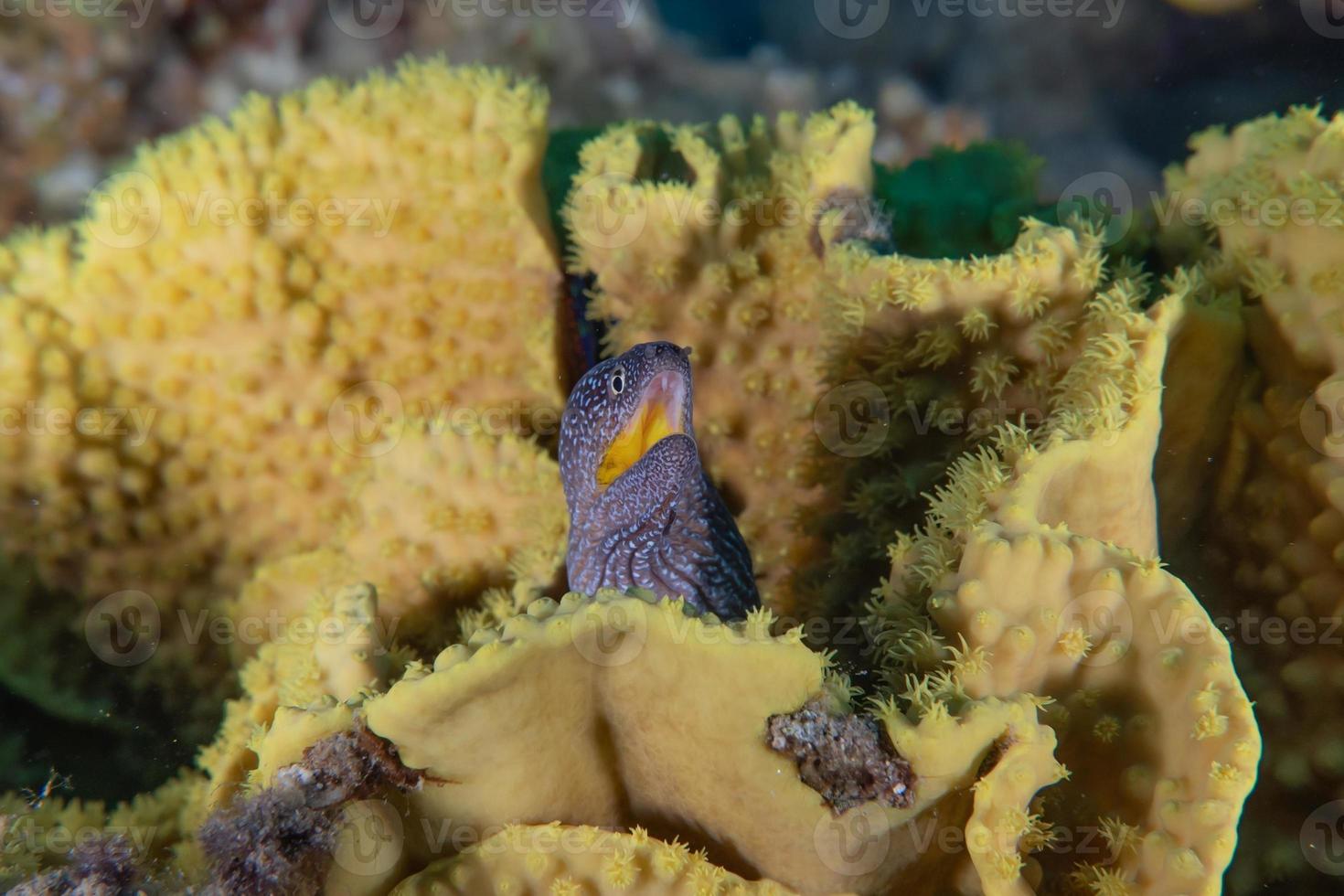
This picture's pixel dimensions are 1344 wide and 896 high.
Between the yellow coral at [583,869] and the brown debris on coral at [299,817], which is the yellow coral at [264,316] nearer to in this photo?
the brown debris on coral at [299,817]

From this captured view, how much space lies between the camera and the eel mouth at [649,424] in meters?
2.40

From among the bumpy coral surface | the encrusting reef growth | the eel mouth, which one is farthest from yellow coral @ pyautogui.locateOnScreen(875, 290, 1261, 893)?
the eel mouth

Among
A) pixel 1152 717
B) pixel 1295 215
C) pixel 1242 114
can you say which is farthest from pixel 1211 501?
pixel 1242 114

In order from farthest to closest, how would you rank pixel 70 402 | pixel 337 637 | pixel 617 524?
pixel 70 402 < pixel 617 524 < pixel 337 637

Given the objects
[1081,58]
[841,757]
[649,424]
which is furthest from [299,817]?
[1081,58]

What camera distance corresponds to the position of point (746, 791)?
1.56 m

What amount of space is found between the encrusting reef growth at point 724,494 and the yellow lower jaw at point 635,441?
0.21m

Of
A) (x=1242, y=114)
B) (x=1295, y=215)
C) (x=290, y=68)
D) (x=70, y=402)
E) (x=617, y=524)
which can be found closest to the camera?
(x=1295, y=215)

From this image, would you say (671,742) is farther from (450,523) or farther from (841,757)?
(450,523)

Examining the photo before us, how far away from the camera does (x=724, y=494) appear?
123 inches

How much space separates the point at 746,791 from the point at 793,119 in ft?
8.19

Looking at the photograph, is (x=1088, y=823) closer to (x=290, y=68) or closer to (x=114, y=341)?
(x=114, y=341)

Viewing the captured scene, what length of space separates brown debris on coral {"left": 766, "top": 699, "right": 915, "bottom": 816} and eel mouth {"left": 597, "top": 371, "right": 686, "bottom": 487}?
3.53 ft

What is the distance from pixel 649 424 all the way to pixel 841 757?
134 centimetres
